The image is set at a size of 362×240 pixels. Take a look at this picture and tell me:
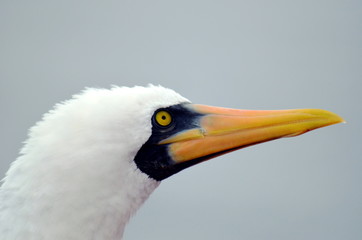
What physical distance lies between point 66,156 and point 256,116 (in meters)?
0.60

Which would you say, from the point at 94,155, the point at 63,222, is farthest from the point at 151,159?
the point at 63,222

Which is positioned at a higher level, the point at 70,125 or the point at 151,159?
the point at 70,125

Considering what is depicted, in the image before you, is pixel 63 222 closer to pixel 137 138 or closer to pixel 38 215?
pixel 38 215

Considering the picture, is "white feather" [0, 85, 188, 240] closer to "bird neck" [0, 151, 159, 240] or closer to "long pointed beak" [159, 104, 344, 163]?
"bird neck" [0, 151, 159, 240]

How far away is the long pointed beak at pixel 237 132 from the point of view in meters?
1.42

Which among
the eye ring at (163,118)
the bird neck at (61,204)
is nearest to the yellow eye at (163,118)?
the eye ring at (163,118)

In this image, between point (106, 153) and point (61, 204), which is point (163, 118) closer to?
point (106, 153)

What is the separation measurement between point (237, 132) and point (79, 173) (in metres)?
0.50

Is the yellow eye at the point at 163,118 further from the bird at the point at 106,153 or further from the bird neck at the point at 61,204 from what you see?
the bird neck at the point at 61,204

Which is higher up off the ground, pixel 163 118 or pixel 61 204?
pixel 163 118

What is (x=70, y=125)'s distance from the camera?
4.20ft

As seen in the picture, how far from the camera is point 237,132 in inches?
56.2

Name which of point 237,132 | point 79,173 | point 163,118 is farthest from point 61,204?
point 237,132

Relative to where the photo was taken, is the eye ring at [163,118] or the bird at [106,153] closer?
the bird at [106,153]
